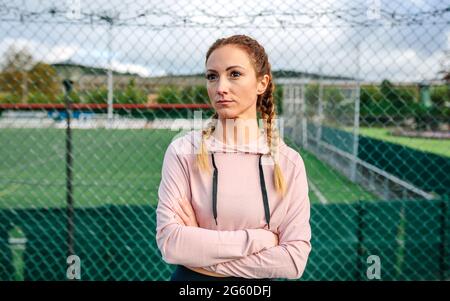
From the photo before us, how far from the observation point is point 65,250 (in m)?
2.96

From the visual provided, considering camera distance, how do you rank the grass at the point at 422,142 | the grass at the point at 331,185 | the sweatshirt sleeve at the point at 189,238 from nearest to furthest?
the sweatshirt sleeve at the point at 189,238, the grass at the point at 422,142, the grass at the point at 331,185

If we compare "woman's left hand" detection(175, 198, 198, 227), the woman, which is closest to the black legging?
the woman

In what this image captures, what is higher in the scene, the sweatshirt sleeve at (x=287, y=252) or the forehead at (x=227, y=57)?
the forehead at (x=227, y=57)

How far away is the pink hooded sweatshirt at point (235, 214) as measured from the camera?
3.99ft

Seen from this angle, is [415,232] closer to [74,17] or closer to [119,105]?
[119,105]

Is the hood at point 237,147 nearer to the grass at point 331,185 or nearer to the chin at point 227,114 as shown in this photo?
the chin at point 227,114

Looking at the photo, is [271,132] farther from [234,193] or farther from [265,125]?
[234,193]

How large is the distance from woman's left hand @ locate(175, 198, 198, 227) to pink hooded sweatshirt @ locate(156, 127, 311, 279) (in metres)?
0.01

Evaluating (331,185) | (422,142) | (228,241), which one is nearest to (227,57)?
(228,241)

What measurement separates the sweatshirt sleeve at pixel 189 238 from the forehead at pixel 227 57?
26 centimetres

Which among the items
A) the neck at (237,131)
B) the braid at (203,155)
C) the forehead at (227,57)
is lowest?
the braid at (203,155)

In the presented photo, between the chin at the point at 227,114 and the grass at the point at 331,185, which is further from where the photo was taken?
the grass at the point at 331,185

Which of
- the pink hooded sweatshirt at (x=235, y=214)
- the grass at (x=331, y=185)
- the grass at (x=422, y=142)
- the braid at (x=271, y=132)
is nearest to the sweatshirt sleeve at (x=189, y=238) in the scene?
the pink hooded sweatshirt at (x=235, y=214)
